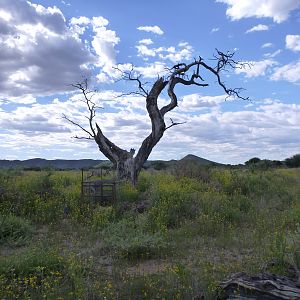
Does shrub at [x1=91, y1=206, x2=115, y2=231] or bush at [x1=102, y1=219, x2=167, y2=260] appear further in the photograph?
shrub at [x1=91, y1=206, x2=115, y2=231]

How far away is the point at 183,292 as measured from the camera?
543cm

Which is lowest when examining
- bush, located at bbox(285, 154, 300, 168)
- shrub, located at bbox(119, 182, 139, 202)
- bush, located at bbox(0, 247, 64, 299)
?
bush, located at bbox(0, 247, 64, 299)

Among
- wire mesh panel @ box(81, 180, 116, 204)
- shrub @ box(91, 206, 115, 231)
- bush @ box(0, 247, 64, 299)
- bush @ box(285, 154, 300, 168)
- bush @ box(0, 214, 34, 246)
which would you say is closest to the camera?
bush @ box(0, 247, 64, 299)

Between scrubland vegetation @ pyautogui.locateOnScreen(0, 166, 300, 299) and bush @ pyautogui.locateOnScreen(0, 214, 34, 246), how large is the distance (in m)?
0.02

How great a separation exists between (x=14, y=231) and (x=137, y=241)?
310 cm

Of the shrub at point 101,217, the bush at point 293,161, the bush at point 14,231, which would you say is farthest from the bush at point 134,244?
the bush at point 293,161

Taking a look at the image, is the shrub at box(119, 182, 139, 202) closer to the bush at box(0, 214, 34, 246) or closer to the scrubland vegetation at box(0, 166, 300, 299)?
the scrubland vegetation at box(0, 166, 300, 299)

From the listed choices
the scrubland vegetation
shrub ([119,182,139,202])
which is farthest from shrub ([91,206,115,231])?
shrub ([119,182,139,202])

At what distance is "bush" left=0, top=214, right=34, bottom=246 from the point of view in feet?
29.1

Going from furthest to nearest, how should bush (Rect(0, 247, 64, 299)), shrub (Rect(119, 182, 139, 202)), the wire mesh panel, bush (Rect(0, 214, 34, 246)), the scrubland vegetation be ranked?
shrub (Rect(119, 182, 139, 202)) → the wire mesh panel → bush (Rect(0, 214, 34, 246)) → the scrubland vegetation → bush (Rect(0, 247, 64, 299))

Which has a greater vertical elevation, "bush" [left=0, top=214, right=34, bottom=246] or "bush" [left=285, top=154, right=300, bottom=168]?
"bush" [left=285, top=154, right=300, bottom=168]

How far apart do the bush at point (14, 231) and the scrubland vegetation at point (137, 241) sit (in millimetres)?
21

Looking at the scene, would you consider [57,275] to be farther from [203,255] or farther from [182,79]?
[182,79]

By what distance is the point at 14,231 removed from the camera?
31.0 ft
